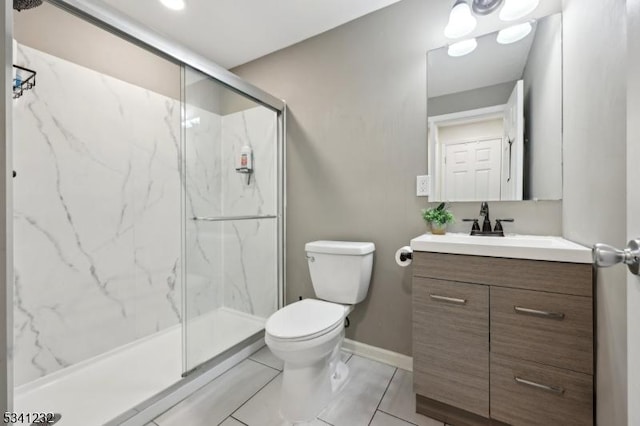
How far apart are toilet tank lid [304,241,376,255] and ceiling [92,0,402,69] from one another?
60.1 inches

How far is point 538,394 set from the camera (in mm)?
1021

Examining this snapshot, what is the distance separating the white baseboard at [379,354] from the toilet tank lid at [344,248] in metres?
0.67

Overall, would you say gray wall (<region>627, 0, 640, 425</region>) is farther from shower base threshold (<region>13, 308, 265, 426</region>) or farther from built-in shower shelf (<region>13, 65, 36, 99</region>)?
built-in shower shelf (<region>13, 65, 36, 99</region>)

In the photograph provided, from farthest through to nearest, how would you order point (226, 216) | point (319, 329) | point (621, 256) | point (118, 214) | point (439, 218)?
point (226, 216), point (118, 214), point (439, 218), point (319, 329), point (621, 256)

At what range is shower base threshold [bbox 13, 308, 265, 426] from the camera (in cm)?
134

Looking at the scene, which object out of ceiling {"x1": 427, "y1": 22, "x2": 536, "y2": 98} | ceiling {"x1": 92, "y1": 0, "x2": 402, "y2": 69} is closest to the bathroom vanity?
ceiling {"x1": 427, "y1": 22, "x2": 536, "y2": 98}

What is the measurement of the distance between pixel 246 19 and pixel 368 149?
3.98ft

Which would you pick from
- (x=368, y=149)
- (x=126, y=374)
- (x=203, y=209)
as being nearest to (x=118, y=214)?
(x=203, y=209)

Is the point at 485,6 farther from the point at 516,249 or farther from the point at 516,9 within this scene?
the point at 516,249

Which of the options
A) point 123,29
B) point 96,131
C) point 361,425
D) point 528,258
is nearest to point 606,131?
point 528,258

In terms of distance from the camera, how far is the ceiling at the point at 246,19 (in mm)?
1696

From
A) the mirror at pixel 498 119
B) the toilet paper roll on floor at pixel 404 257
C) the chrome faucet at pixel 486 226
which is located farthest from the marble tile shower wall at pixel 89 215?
the chrome faucet at pixel 486 226

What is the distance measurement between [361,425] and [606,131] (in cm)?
150

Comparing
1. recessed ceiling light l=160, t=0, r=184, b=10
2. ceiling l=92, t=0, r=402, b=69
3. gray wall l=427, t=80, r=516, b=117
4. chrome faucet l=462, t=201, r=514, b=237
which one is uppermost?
ceiling l=92, t=0, r=402, b=69
